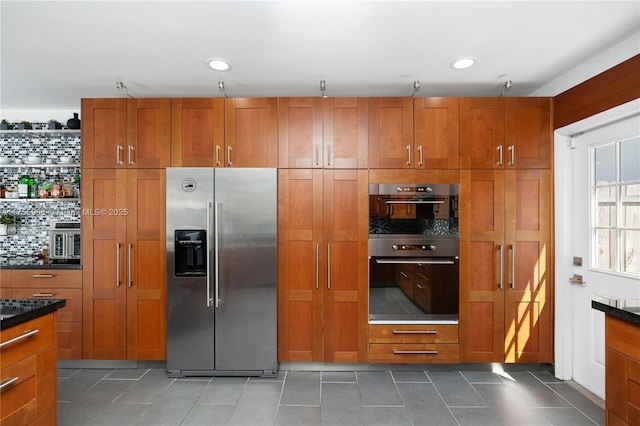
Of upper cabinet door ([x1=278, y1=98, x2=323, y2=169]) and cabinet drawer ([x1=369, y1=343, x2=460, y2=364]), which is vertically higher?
upper cabinet door ([x1=278, y1=98, x2=323, y2=169])

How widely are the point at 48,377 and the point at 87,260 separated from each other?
133cm

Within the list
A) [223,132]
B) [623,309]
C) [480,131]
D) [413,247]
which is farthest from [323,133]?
[623,309]

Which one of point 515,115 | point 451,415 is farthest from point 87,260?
point 515,115

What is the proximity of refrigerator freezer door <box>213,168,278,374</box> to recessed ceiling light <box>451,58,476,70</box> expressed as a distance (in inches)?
66.3

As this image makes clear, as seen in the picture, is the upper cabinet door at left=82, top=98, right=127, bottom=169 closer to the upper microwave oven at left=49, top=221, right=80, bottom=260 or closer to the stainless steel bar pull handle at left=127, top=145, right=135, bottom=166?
the stainless steel bar pull handle at left=127, top=145, right=135, bottom=166

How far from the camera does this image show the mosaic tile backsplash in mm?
3426

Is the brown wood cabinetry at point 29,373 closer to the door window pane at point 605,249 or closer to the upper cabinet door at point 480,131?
the upper cabinet door at point 480,131

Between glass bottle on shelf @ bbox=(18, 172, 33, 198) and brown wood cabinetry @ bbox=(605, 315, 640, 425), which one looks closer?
brown wood cabinetry @ bbox=(605, 315, 640, 425)

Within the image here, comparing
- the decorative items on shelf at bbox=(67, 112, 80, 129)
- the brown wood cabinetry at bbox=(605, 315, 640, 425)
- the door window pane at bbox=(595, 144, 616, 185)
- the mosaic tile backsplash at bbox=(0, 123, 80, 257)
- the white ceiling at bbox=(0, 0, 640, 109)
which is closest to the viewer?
the brown wood cabinetry at bbox=(605, 315, 640, 425)

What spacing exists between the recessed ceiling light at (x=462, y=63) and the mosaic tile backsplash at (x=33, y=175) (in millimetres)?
3851

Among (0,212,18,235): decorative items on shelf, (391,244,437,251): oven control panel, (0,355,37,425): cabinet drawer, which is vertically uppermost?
(0,212,18,235): decorative items on shelf

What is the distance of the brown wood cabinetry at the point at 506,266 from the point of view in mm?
2713

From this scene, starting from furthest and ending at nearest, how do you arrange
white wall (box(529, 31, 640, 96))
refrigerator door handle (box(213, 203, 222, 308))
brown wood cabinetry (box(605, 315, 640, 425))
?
refrigerator door handle (box(213, 203, 222, 308)), white wall (box(529, 31, 640, 96)), brown wood cabinetry (box(605, 315, 640, 425))

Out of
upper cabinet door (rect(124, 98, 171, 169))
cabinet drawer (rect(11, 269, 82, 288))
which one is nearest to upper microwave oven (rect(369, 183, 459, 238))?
upper cabinet door (rect(124, 98, 171, 169))
